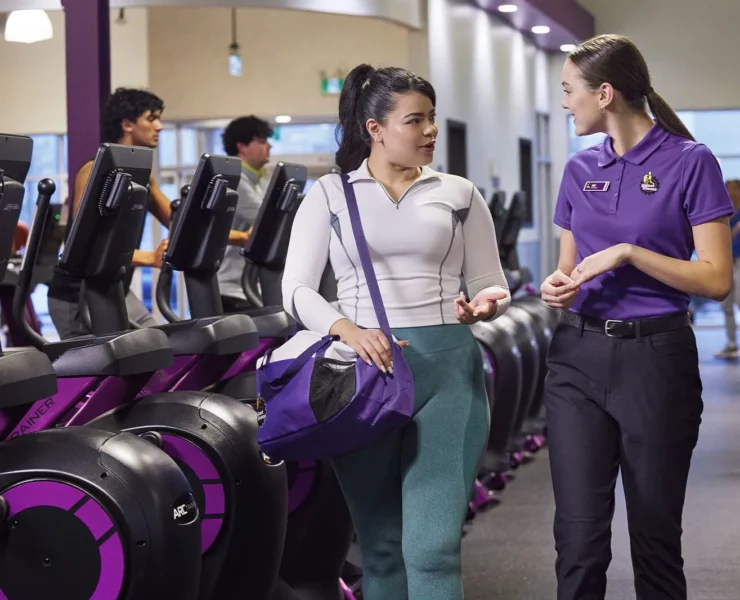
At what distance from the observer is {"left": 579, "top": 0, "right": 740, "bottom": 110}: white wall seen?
15070mm

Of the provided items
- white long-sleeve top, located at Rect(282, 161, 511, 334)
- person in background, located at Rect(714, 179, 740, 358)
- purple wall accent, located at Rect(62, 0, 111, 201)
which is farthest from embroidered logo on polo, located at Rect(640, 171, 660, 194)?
person in background, located at Rect(714, 179, 740, 358)

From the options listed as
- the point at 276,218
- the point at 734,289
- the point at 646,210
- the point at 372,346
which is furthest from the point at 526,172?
the point at 372,346

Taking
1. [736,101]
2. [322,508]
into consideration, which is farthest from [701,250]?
[736,101]

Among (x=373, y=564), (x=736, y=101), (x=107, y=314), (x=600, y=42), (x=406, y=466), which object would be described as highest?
(x=736, y=101)

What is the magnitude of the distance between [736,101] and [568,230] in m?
12.8

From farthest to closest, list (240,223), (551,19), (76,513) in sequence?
(551,19) < (240,223) < (76,513)

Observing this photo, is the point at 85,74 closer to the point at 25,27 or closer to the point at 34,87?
the point at 25,27

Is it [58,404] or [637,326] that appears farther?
[58,404]

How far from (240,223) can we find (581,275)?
3.03m

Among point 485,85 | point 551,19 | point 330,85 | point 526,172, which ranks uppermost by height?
point 551,19

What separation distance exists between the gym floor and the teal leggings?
1606 millimetres

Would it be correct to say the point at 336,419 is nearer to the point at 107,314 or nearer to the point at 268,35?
the point at 107,314

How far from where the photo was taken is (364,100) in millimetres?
2795

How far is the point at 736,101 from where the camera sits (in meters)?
15.1
